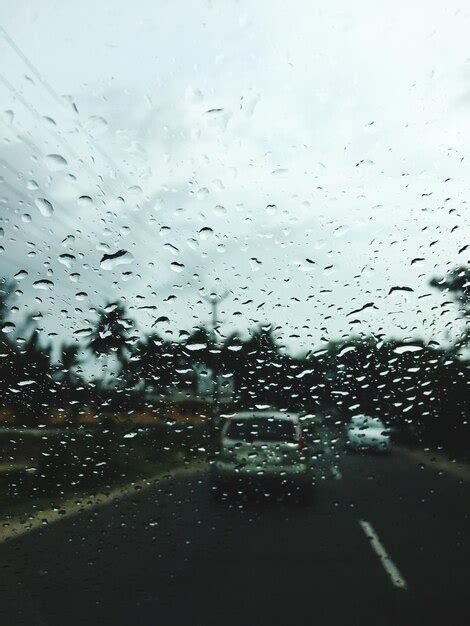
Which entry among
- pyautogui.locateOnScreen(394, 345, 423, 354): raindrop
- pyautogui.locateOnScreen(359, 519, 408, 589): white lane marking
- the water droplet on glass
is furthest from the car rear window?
the water droplet on glass

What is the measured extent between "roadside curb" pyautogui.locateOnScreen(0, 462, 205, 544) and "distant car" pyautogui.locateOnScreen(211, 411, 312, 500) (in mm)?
199

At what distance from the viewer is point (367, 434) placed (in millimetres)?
5539

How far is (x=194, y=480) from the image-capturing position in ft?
18.5

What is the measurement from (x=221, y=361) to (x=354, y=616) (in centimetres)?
183

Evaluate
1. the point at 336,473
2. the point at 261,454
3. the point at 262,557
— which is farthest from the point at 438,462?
the point at 262,557

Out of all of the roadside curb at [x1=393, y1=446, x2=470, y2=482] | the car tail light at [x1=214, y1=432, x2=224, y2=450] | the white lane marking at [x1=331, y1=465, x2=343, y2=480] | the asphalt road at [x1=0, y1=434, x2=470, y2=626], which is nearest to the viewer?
the asphalt road at [x1=0, y1=434, x2=470, y2=626]

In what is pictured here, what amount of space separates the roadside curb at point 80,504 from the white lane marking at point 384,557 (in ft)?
5.40

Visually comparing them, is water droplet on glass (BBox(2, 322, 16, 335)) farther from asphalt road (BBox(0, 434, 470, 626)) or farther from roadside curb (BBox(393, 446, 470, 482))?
roadside curb (BBox(393, 446, 470, 482))

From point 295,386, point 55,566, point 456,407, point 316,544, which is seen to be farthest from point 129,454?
point 456,407

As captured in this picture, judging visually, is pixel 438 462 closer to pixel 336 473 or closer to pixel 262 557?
pixel 336 473

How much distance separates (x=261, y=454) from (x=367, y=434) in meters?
0.78

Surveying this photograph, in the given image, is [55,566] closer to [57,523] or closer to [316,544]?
[57,523]

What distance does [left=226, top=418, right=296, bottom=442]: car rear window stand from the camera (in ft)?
17.7

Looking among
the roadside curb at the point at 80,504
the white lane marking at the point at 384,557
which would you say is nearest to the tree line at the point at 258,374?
the roadside curb at the point at 80,504
